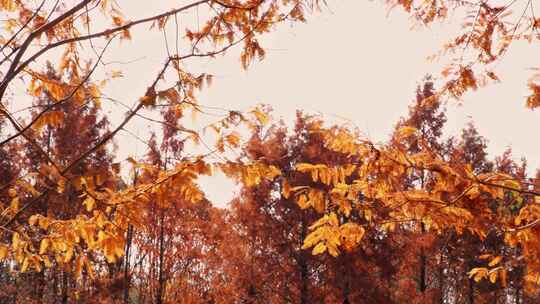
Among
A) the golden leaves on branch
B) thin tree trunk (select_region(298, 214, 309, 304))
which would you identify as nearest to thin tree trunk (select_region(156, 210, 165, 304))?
thin tree trunk (select_region(298, 214, 309, 304))

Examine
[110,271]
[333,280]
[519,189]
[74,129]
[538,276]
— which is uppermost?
[74,129]

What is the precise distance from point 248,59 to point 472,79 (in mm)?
2365

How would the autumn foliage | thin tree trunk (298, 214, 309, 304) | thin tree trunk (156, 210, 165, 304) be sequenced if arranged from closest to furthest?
the autumn foliage, thin tree trunk (156, 210, 165, 304), thin tree trunk (298, 214, 309, 304)

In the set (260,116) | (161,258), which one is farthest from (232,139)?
(161,258)

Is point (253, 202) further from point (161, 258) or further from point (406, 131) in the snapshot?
point (406, 131)

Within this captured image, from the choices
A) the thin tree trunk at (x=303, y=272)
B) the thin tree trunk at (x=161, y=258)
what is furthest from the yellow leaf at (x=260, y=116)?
the thin tree trunk at (x=303, y=272)

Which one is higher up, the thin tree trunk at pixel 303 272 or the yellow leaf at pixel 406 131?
the thin tree trunk at pixel 303 272

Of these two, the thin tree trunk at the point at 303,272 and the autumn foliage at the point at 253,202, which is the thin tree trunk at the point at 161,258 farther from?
the thin tree trunk at the point at 303,272

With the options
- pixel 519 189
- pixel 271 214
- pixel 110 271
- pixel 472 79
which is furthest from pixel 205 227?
pixel 519 189

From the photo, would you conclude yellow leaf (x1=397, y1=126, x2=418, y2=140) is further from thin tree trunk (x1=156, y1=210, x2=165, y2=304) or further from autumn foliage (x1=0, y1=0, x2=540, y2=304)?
thin tree trunk (x1=156, y1=210, x2=165, y2=304)

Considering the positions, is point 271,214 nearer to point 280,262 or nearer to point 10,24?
point 280,262

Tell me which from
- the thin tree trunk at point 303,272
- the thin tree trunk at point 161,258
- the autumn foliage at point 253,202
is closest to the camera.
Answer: the autumn foliage at point 253,202

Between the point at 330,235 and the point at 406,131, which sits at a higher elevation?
the point at 406,131

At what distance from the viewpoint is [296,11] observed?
301 centimetres
